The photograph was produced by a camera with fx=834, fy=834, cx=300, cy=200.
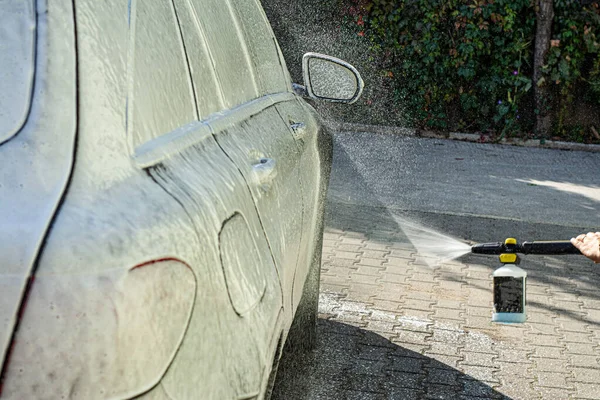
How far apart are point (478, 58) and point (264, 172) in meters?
9.88

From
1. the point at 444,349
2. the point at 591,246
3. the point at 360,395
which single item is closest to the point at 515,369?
the point at 444,349

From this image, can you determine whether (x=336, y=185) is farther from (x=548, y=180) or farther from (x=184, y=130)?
(x=184, y=130)

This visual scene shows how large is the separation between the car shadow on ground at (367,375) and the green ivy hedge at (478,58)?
7400 mm

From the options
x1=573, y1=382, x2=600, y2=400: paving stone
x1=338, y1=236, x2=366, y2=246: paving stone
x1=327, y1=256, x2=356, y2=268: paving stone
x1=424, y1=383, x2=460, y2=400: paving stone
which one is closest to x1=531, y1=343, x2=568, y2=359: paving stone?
x1=573, y1=382, x2=600, y2=400: paving stone

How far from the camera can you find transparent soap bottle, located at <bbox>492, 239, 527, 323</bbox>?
3807 mm

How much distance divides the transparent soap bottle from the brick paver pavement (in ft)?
1.71

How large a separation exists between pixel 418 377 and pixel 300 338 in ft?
2.20

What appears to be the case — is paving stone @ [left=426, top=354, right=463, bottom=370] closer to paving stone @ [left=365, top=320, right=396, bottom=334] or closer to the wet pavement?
the wet pavement

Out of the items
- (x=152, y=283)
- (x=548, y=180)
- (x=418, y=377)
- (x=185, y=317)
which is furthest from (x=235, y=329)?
(x=548, y=180)

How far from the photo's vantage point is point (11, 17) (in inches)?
64.7

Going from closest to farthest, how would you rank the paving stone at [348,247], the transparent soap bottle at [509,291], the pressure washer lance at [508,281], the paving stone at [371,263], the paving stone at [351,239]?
the pressure washer lance at [508,281] → the transparent soap bottle at [509,291] → the paving stone at [371,263] → the paving stone at [348,247] → the paving stone at [351,239]

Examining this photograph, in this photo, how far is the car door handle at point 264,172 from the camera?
221cm

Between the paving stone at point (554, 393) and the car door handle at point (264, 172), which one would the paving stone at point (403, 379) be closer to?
the paving stone at point (554, 393)

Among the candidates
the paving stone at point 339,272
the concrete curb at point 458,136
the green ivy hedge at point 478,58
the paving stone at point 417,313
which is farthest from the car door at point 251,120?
the green ivy hedge at point 478,58
